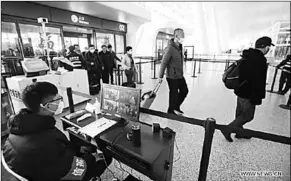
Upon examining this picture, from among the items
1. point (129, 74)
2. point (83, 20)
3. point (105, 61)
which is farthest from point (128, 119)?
point (83, 20)

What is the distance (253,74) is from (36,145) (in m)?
2.09

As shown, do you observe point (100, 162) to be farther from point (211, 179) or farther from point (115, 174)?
point (211, 179)

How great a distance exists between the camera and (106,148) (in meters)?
1.16

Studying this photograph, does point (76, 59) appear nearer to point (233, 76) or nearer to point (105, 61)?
point (105, 61)

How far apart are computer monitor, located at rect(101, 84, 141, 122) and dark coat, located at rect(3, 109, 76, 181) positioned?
541mm

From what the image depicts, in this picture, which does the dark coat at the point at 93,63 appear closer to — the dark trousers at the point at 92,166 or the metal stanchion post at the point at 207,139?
the dark trousers at the point at 92,166

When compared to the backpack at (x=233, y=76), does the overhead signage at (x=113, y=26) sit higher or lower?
higher

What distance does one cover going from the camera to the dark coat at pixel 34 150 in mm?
721

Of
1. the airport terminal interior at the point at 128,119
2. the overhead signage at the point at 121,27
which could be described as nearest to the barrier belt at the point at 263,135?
the airport terminal interior at the point at 128,119

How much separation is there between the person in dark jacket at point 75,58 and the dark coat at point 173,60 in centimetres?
276

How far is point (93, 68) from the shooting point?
14.1 ft

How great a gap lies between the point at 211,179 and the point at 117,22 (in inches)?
321

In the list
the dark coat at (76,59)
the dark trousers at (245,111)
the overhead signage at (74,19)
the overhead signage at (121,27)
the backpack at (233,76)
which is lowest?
the dark trousers at (245,111)

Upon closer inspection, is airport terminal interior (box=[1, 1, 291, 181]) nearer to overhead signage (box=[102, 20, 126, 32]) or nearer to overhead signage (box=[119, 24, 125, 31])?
overhead signage (box=[102, 20, 126, 32])
